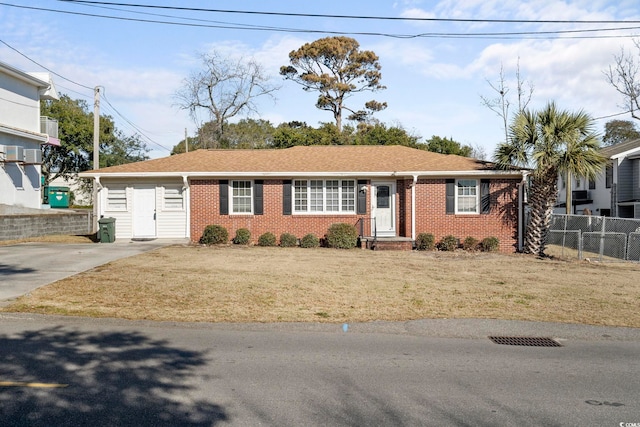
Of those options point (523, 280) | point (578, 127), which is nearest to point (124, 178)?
point (523, 280)

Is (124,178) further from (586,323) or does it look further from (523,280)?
(586,323)

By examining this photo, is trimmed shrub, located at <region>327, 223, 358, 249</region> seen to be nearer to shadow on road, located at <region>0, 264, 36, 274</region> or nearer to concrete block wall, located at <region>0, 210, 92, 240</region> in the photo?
shadow on road, located at <region>0, 264, 36, 274</region>

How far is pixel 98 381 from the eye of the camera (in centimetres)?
575

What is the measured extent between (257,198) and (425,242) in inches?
268

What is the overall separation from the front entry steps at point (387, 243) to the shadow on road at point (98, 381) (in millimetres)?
13560

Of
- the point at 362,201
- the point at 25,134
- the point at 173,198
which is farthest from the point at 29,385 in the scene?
the point at 25,134

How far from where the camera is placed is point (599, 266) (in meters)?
17.4

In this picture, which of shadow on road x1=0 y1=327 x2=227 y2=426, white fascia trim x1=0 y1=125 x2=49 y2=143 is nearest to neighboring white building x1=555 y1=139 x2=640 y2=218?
shadow on road x1=0 y1=327 x2=227 y2=426

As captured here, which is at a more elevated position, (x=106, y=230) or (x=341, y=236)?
(x=106, y=230)

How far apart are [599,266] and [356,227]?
8673 millimetres

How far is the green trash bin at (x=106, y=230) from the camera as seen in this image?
65.9ft

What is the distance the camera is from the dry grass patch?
→ 9625 millimetres

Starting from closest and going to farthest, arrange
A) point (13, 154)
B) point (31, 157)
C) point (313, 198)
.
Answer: point (313, 198)
point (13, 154)
point (31, 157)

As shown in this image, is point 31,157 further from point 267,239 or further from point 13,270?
point 13,270
